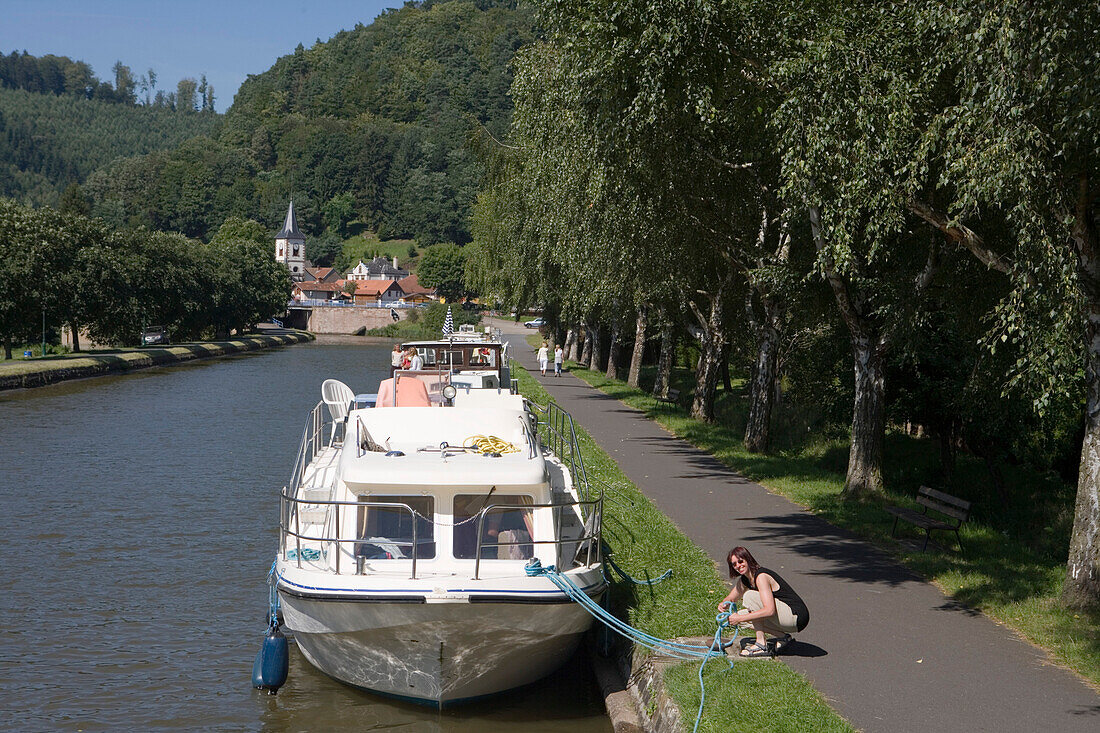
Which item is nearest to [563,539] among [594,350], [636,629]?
[636,629]

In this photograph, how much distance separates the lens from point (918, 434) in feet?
102

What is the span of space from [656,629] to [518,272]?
33.5 meters

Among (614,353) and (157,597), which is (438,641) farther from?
(614,353)

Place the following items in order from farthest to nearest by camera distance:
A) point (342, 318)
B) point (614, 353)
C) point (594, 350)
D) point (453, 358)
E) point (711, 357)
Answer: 1. point (342, 318)
2. point (594, 350)
3. point (614, 353)
4. point (711, 357)
5. point (453, 358)

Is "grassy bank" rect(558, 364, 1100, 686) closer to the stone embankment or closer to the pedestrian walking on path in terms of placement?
the pedestrian walking on path

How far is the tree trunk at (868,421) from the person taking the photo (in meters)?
18.4

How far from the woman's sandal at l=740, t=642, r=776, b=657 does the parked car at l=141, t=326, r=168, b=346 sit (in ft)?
253

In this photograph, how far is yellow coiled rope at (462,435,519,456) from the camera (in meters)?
12.8

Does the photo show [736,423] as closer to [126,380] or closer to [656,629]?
[656,629]

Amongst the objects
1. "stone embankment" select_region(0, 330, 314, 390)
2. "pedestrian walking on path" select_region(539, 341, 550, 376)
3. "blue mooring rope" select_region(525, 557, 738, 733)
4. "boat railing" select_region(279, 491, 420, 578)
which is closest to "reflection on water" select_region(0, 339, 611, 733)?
"blue mooring rope" select_region(525, 557, 738, 733)

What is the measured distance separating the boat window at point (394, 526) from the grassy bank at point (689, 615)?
2.39 metres

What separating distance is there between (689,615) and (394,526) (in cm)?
322

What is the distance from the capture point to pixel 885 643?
10508 mm

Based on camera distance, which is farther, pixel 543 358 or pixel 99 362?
pixel 99 362
